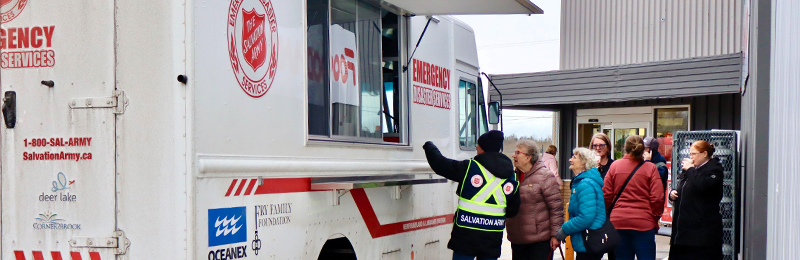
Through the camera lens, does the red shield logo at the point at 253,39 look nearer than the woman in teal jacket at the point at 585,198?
Yes

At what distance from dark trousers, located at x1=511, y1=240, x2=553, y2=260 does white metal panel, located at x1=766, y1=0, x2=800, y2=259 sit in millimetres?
1717

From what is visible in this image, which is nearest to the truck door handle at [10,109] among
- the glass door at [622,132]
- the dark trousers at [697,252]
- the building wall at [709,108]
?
the dark trousers at [697,252]

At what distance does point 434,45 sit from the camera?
6.30m

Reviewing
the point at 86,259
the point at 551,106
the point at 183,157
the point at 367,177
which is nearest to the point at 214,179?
the point at 183,157

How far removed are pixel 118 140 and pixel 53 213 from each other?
1.69ft

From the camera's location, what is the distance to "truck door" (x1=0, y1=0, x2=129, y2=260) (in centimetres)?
363

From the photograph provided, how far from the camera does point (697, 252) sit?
607cm

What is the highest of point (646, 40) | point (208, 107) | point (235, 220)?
point (646, 40)

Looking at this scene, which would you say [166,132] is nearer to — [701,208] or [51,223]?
[51,223]

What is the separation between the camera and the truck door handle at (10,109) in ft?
12.6

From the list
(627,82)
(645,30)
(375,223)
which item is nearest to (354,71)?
(375,223)

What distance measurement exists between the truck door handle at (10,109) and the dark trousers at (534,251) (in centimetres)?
367

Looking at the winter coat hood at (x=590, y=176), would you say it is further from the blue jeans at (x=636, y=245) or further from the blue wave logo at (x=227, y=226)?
the blue wave logo at (x=227, y=226)

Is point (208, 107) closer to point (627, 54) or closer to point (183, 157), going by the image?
point (183, 157)
